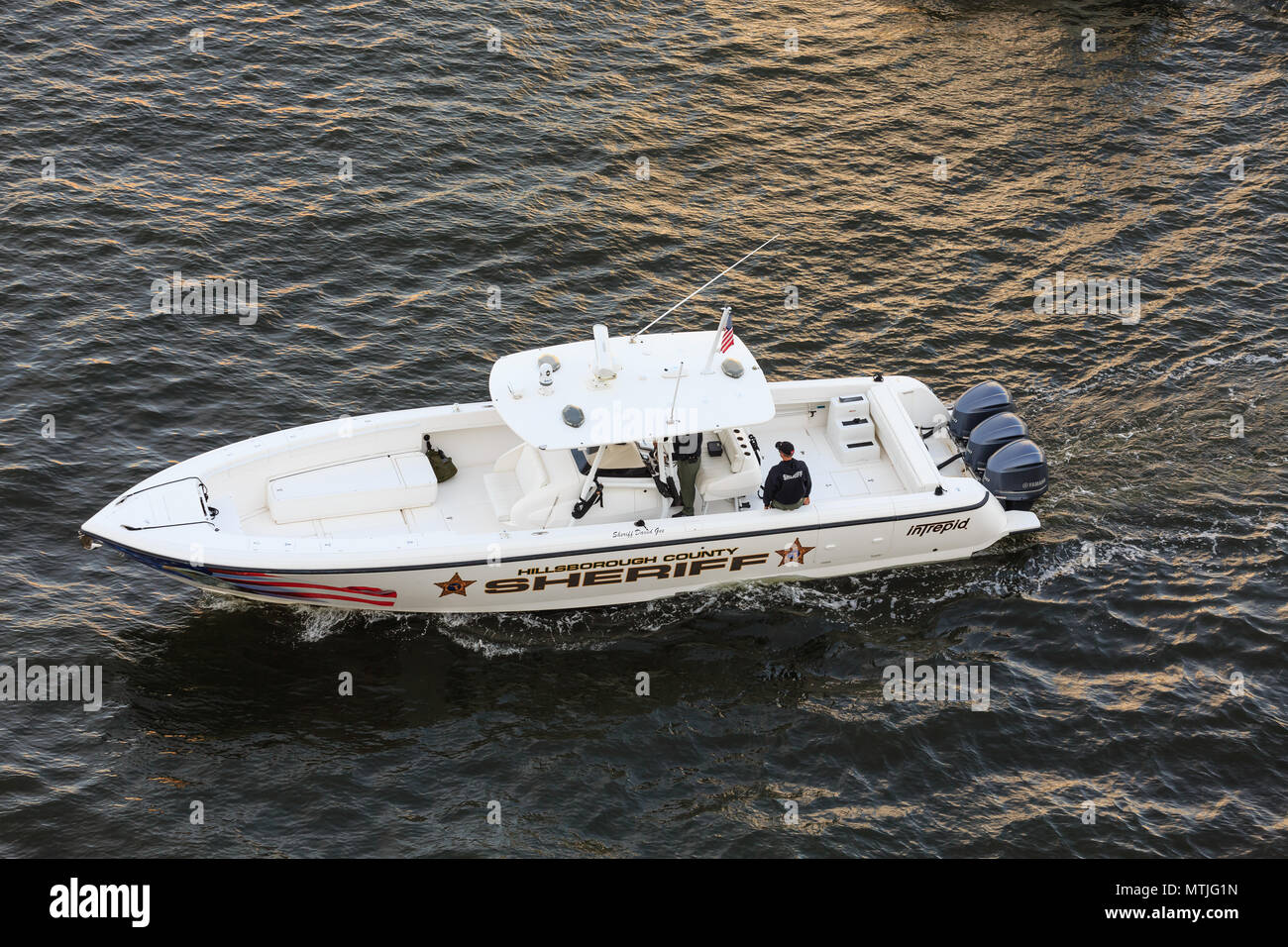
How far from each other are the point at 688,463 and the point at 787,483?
1365 mm

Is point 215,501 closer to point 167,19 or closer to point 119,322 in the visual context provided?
point 119,322

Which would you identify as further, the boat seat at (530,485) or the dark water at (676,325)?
the boat seat at (530,485)

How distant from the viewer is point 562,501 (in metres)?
17.4

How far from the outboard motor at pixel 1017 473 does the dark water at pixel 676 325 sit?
1004 millimetres

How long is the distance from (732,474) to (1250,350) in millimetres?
10797

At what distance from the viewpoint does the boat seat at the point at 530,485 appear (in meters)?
17.4

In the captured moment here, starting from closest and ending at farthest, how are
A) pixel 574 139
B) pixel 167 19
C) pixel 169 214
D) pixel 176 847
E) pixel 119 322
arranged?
pixel 176 847 < pixel 119 322 < pixel 169 214 < pixel 574 139 < pixel 167 19

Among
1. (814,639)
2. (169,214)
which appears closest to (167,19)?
(169,214)

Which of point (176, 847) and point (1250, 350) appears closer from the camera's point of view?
point (176, 847)

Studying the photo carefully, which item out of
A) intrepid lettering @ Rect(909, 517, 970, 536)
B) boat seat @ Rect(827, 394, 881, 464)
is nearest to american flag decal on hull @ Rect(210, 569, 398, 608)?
boat seat @ Rect(827, 394, 881, 464)
